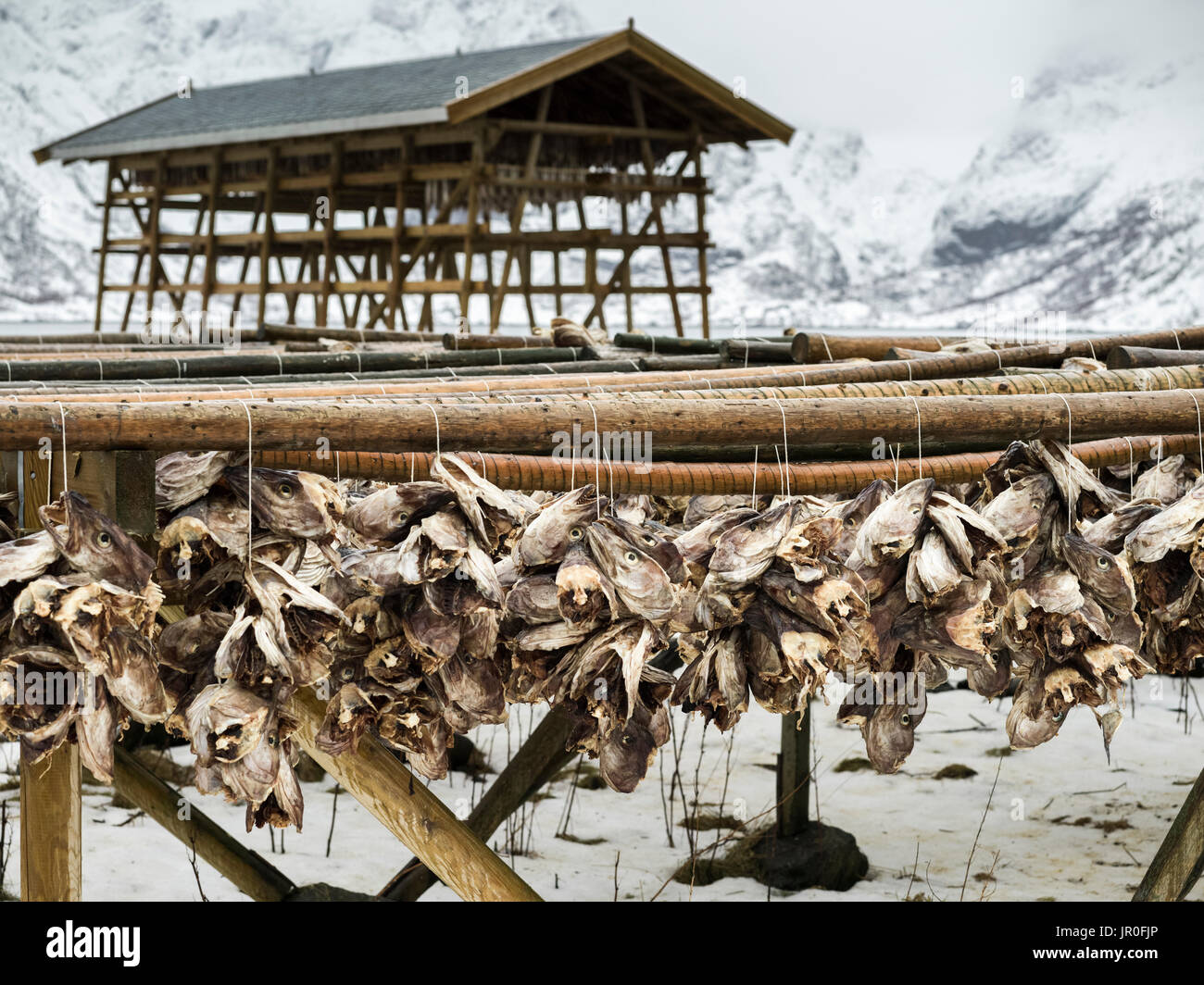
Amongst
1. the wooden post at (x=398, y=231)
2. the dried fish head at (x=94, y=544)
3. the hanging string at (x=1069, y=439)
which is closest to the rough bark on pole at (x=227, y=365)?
the dried fish head at (x=94, y=544)

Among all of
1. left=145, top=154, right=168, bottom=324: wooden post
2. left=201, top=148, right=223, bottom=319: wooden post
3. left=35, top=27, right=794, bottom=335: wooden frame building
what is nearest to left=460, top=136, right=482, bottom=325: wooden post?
left=35, top=27, right=794, bottom=335: wooden frame building

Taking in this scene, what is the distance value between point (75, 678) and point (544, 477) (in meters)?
0.78

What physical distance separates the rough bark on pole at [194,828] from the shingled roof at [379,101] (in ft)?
30.4

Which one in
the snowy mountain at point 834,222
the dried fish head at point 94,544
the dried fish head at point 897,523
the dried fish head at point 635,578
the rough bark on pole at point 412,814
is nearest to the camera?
the dried fish head at point 94,544

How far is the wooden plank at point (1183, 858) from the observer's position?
9.32 feet

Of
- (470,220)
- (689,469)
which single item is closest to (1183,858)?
(689,469)

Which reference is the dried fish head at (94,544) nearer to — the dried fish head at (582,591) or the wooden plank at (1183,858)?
the dried fish head at (582,591)

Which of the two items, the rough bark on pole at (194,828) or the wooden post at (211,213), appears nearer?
the rough bark on pole at (194,828)

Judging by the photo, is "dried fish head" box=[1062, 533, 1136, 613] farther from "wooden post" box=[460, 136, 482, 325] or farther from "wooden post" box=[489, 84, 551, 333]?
"wooden post" box=[489, 84, 551, 333]

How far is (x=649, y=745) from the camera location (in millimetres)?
1955

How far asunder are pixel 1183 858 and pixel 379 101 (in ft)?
40.8

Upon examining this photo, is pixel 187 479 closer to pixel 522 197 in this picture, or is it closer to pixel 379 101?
pixel 522 197

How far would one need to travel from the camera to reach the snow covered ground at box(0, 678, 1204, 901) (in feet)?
A: 15.5
